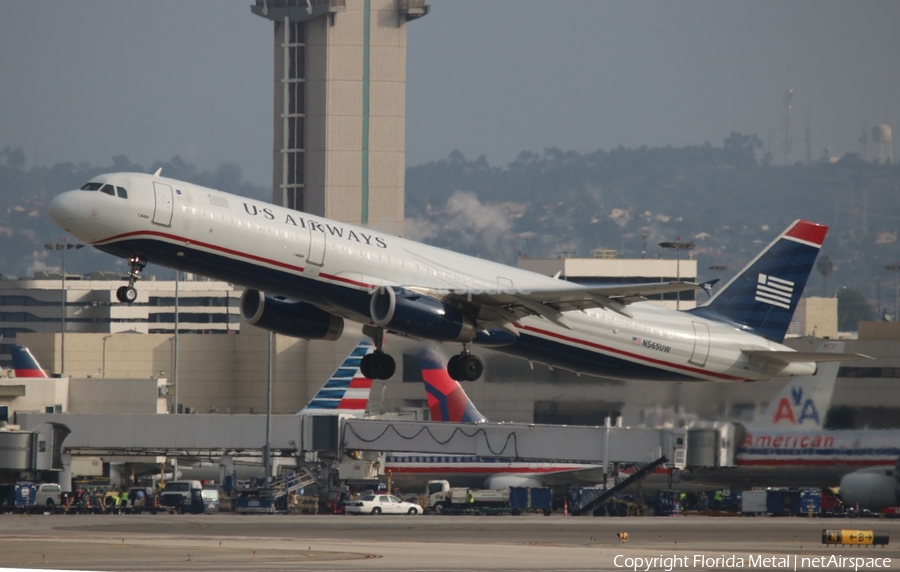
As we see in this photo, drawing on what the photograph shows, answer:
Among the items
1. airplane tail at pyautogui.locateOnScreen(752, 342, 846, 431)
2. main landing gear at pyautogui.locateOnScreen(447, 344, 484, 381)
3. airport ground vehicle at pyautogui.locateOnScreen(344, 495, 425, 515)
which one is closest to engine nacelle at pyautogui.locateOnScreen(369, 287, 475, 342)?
main landing gear at pyautogui.locateOnScreen(447, 344, 484, 381)

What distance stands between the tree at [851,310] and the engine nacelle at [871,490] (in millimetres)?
101523

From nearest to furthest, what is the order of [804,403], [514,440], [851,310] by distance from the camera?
[804,403] < [514,440] < [851,310]

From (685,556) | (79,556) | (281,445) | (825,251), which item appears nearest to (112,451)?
(281,445)

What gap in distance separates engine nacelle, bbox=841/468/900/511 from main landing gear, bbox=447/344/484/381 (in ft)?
50.6

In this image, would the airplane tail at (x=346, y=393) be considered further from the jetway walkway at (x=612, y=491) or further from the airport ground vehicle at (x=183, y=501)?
the jetway walkway at (x=612, y=491)

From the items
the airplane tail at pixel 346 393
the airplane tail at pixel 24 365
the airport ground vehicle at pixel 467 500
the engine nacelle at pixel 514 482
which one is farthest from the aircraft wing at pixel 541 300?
the airplane tail at pixel 24 365

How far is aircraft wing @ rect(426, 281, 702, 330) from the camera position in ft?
111

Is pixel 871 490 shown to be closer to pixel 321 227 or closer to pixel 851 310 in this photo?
pixel 321 227

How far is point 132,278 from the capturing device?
108ft

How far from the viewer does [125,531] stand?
1577 inches

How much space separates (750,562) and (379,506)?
79.7 feet

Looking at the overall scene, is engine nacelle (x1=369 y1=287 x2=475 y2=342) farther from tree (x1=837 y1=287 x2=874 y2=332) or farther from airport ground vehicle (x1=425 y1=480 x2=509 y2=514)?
tree (x1=837 y1=287 x2=874 y2=332)

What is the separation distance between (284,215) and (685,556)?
13153mm

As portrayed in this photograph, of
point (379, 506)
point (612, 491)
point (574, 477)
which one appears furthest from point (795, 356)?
point (574, 477)
